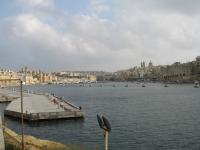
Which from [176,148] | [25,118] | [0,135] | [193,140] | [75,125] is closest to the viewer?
[0,135]

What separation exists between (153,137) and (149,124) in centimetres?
1013

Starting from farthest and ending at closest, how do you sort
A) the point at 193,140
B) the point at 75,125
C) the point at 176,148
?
1. the point at 75,125
2. the point at 193,140
3. the point at 176,148

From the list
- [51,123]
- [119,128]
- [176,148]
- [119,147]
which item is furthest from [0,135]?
[51,123]

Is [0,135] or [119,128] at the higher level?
[0,135]

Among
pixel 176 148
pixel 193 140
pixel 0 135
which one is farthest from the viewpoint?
pixel 193 140

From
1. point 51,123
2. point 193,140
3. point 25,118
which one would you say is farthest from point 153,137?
point 25,118

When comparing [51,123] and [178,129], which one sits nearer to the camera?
[178,129]

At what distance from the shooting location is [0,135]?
797 inches

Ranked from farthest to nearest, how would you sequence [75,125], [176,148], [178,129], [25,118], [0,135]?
[25,118], [75,125], [178,129], [176,148], [0,135]

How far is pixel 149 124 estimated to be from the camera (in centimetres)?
4869

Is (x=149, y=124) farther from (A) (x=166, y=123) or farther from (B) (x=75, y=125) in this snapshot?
(B) (x=75, y=125)

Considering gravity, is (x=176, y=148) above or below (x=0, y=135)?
below

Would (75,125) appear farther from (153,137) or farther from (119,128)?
(153,137)

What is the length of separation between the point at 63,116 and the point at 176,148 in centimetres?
2219
